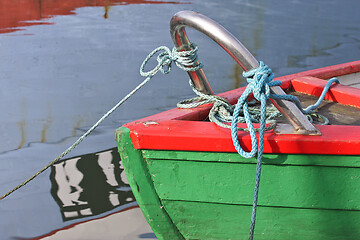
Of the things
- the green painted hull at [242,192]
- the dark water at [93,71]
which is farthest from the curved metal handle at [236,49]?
the dark water at [93,71]

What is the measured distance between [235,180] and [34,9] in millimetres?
8638

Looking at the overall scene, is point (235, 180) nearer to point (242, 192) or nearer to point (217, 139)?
point (242, 192)

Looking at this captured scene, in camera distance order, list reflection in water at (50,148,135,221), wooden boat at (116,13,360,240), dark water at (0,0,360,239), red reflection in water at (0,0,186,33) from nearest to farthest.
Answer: wooden boat at (116,13,360,240) < reflection in water at (50,148,135,221) < dark water at (0,0,360,239) < red reflection in water at (0,0,186,33)

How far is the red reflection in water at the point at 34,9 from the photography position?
8.64 meters

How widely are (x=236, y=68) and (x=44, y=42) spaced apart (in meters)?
3.10

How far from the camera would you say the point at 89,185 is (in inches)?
135

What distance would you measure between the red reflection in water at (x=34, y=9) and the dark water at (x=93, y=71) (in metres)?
0.02

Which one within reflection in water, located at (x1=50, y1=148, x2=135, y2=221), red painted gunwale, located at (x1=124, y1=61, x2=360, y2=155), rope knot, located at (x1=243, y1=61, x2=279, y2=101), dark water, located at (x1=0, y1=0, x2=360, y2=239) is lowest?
reflection in water, located at (x1=50, y1=148, x2=135, y2=221)

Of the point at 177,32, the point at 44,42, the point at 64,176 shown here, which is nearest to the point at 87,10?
the point at 44,42

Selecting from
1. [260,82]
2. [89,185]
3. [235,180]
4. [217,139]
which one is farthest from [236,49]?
[89,185]

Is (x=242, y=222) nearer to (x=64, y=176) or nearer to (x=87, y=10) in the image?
(x=64, y=176)

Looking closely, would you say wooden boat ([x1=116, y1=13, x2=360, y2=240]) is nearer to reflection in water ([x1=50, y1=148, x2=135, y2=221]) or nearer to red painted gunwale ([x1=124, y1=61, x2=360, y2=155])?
red painted gunwale ([x1=124, y1=61, x2=360, y2=155])

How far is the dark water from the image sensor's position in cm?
333

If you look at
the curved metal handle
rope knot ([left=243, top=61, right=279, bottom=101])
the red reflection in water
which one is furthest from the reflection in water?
the red reflection in water
